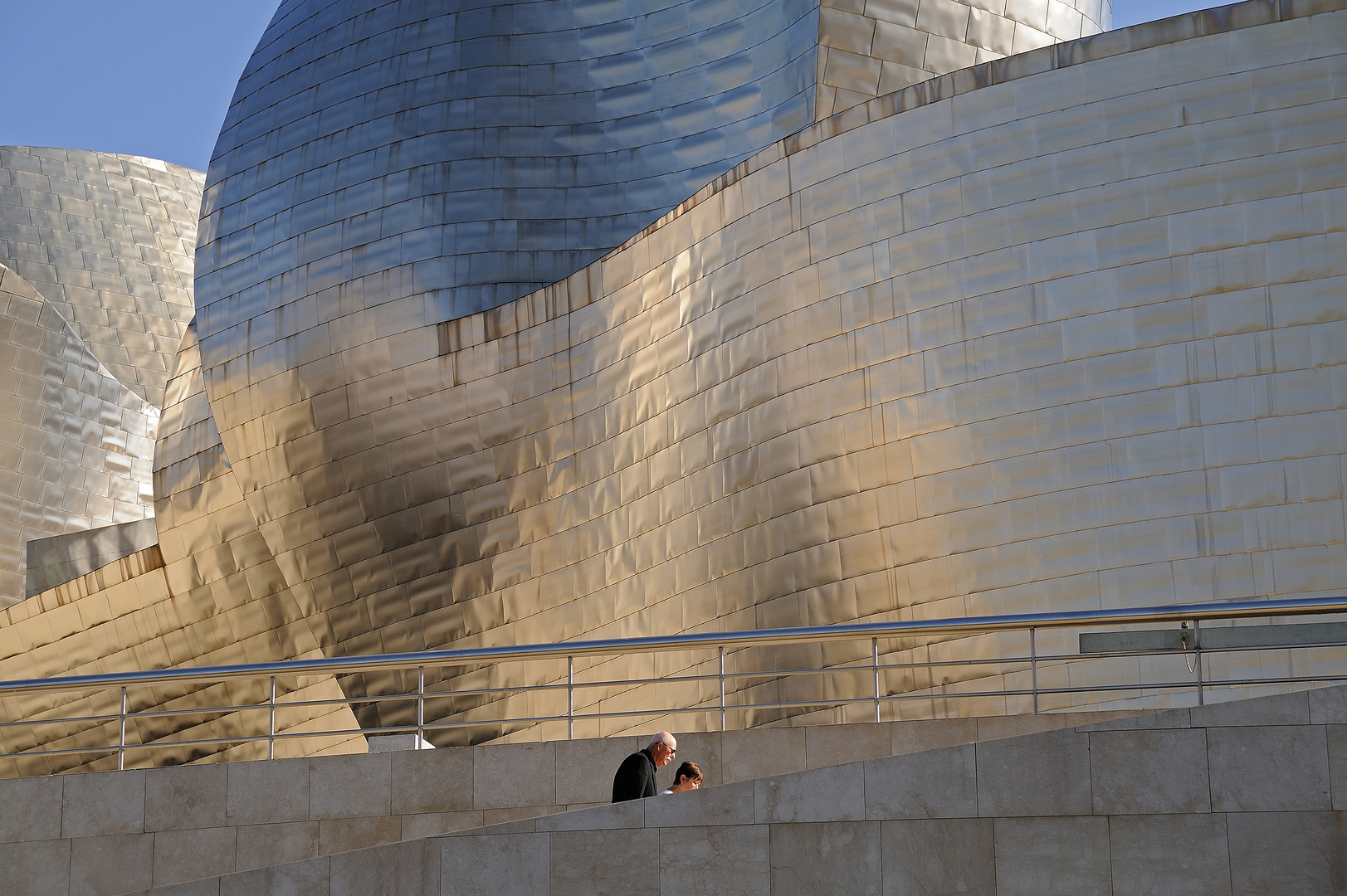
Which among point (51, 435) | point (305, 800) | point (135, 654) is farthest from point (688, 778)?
point (51, 435)

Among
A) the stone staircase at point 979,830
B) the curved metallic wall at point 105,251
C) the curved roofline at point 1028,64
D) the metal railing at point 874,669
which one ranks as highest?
the curved metallic wall at point 105,251

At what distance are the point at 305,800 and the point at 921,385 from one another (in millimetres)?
5921

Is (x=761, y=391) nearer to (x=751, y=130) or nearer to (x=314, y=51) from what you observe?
(x=751, y=130)

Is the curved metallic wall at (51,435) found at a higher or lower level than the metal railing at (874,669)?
higher

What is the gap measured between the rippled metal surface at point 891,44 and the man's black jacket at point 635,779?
32.1 feet

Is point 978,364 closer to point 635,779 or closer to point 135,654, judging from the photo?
point 635,779

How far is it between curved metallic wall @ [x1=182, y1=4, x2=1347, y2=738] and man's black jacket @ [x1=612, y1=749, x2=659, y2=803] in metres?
4.87

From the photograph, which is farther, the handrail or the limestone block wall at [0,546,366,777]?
the limestone block wall at [0,546,366,777]

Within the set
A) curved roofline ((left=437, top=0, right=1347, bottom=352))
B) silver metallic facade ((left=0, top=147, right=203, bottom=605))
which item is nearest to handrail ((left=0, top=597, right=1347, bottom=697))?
curved roofline ((left=437, top=0, right=1347, bottom=352))

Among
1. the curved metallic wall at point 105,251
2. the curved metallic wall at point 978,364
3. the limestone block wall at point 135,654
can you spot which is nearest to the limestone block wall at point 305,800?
the curved metallic wall at point 978,364

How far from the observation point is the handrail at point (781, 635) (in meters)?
8.13

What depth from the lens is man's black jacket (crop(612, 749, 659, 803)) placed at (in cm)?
776

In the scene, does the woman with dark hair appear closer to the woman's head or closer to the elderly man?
the woman's head

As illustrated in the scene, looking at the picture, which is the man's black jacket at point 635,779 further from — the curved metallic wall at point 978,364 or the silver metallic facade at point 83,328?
the silver metallic facade at point 83,328
